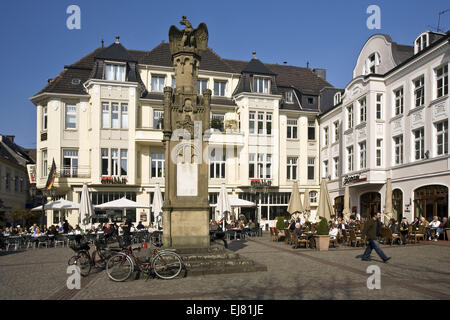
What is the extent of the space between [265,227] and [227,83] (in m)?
13.1

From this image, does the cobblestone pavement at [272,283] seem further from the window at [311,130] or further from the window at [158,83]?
the window at [311,130]

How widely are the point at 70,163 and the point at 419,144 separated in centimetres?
2514

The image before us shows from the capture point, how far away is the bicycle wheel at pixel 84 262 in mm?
12039

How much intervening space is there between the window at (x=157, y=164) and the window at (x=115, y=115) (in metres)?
4.00

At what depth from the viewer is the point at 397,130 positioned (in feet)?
Result: 90.5

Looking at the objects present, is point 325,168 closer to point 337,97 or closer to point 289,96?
point 337,97

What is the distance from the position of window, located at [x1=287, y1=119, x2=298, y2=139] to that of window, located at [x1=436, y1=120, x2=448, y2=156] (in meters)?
15.9

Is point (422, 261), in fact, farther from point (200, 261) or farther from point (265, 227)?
point (265, 227)

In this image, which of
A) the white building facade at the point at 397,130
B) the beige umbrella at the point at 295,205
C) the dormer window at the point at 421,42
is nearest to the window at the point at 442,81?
the white building facade at the point at 397,130

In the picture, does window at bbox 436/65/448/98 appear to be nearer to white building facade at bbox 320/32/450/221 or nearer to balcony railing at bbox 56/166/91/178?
white building facade at bbox 320/32/450/221

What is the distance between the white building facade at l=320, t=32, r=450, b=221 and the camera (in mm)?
23609

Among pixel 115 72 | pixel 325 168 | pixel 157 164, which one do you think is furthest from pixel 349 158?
pixel 115 72

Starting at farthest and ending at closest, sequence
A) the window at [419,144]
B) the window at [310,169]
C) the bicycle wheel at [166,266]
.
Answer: the window at [310,169]
the window at [419,144]
the bicycle wheel at [166,266]
